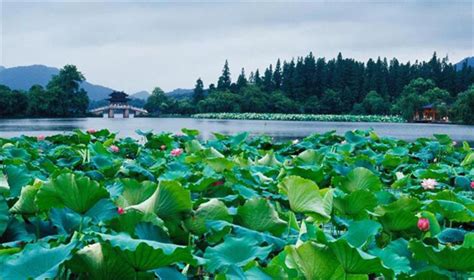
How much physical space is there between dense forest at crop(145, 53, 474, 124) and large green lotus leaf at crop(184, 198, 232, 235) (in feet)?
162

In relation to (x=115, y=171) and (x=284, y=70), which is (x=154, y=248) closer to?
(x=115, y=171)

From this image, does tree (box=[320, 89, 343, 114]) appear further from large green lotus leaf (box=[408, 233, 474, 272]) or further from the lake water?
large green lotus leaf (box=[408, 233, 474, 272])

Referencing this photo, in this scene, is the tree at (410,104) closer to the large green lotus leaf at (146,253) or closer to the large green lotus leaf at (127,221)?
the large green lotus leaf at (127,221)

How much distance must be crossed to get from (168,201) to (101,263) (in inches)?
15.3

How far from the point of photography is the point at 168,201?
1316 millimetres

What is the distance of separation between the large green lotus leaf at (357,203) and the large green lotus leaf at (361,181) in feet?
1.25

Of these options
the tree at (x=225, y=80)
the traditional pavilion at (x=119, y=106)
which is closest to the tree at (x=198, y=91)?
the tree at (x=225, y=80)

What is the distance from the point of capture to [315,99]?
59.4m

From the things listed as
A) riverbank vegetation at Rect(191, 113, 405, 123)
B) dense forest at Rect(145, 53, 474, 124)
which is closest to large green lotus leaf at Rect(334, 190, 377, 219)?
riverbank vegetation at Rect(191, 113, 405, 123)

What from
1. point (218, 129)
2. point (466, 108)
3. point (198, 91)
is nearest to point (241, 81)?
point (198, 91)

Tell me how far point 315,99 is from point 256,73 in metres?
13.0

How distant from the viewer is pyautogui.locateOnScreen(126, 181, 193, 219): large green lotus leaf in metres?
1.31

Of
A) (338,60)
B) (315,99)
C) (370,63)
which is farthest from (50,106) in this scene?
(370,63)

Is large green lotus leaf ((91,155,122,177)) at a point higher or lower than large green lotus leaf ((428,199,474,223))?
higher
